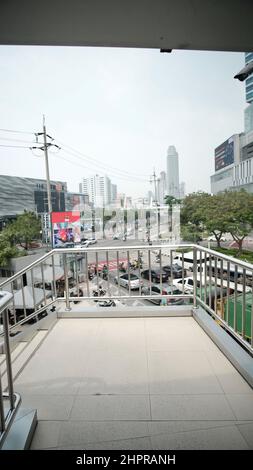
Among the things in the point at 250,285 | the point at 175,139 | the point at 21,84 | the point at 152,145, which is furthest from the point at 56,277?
the point at 175,139

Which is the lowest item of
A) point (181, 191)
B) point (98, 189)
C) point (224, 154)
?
point (181, 191)

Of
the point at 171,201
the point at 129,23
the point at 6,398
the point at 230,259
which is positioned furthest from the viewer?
the point at 171,201

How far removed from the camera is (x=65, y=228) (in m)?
5.52

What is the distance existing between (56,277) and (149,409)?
1.89 metres

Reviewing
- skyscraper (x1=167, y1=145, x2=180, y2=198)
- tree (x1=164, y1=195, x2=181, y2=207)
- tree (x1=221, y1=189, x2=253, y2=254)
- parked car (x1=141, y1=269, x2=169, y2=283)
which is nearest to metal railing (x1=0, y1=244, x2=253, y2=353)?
parked car (x1=141, y1=269, x2=169, y2=283)

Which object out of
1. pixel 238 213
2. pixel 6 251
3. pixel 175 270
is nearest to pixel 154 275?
pixel 175 270

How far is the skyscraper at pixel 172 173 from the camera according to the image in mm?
7148

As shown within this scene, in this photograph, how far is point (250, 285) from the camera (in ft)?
5.80

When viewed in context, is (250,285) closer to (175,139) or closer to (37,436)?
(37,436)

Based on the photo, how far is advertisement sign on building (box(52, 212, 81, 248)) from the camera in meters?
4.88

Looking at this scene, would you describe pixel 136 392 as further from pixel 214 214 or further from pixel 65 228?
pixel 214 214

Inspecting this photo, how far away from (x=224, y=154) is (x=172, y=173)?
227 cm

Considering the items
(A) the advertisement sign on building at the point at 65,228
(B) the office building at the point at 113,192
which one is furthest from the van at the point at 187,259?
(B) the office building at the point at 113,192

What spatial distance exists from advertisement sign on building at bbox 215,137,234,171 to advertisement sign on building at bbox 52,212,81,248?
3560 millimetres
